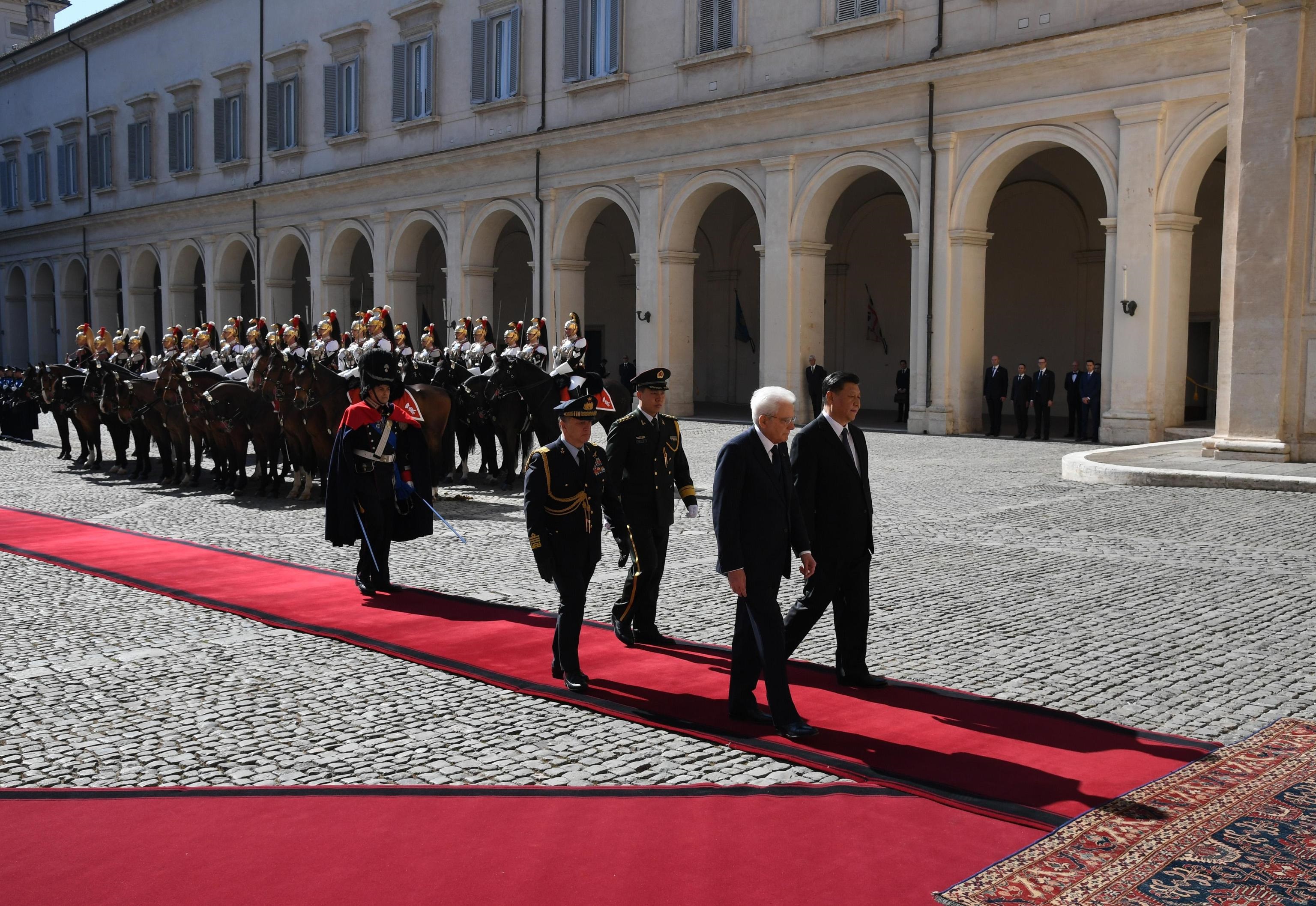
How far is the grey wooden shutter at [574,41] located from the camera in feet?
93.0

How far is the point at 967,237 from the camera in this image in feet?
72.8

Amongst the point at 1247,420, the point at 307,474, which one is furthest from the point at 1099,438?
the point at 307,474

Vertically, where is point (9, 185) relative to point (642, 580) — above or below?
above

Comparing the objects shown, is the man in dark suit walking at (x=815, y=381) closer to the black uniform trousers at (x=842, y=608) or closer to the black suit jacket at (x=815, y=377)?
the black suit jacket at (x=815, y=377)

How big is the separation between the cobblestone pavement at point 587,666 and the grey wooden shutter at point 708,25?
1608 cm

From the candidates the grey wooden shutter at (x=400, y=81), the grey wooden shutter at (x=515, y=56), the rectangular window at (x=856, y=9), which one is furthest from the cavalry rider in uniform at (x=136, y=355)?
the grey wooden shutter at (x=400, y=81)

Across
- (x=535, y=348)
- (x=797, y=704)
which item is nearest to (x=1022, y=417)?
(x=535, y=348)

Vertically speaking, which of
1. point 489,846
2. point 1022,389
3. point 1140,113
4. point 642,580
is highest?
point 1140,113

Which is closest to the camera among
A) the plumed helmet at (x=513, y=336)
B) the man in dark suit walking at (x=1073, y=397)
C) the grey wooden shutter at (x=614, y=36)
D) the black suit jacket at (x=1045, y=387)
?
the plumed helmet at (x=513, y=336)

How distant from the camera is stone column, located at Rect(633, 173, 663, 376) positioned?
27.2 meters

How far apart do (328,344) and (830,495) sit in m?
12.0

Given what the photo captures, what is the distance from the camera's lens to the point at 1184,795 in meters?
4.53

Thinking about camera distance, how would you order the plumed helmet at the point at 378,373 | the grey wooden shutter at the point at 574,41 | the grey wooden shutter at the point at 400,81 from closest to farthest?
1. the plumed helmet at the point at 378,373
2. the grey wooden shutter at the point at 574,41
3. the grey wooden shutter at the point at 400,81

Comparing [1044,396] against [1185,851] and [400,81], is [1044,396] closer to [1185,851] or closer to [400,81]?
[1185,851]
